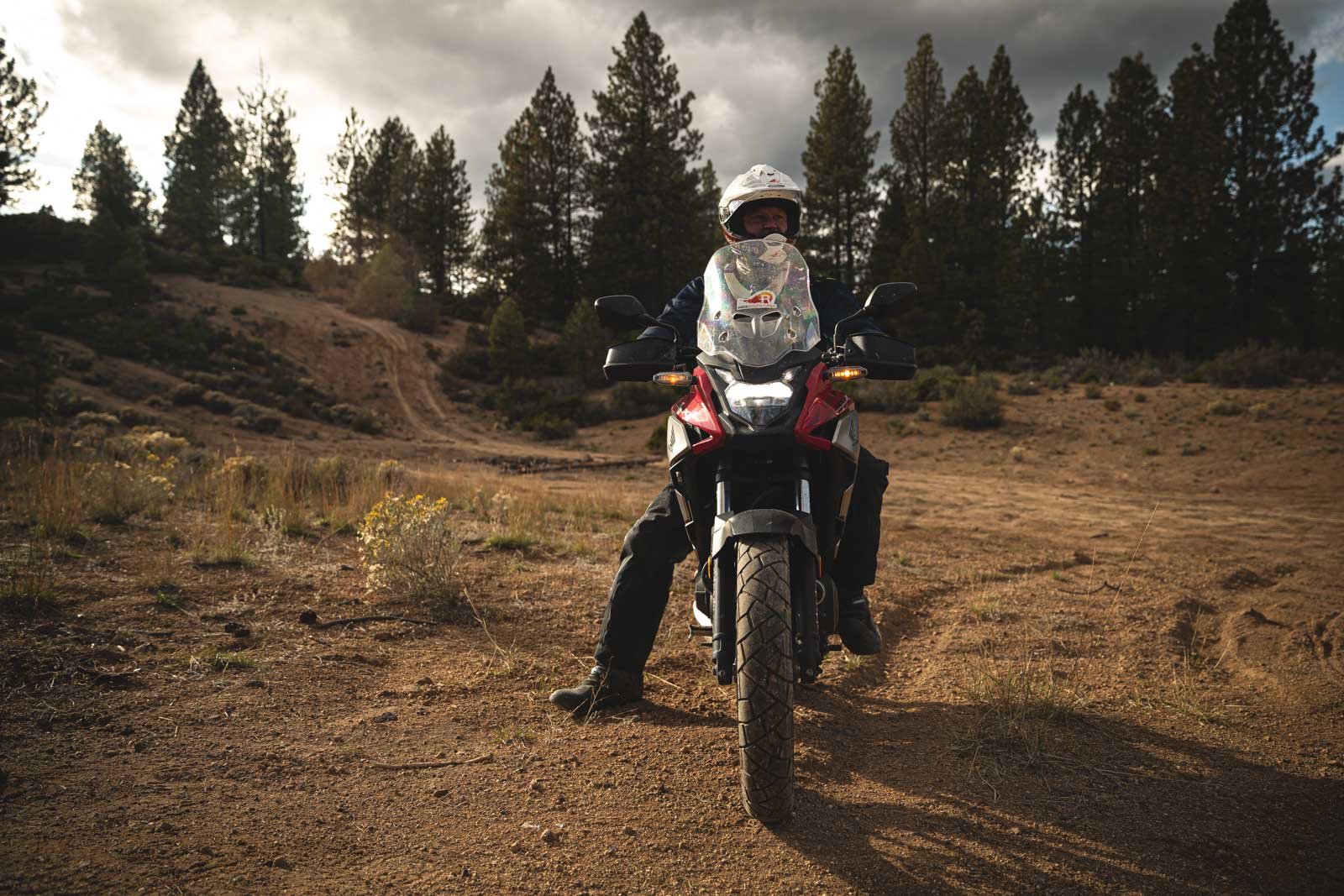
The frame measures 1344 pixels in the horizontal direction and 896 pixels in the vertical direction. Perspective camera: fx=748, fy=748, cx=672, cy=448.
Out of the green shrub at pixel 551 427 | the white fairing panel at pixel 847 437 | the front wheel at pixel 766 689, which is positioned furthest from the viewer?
the green shrub at pixel 551 427

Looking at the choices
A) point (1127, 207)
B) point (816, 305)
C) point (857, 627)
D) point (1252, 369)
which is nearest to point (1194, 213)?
point (1127, 207)

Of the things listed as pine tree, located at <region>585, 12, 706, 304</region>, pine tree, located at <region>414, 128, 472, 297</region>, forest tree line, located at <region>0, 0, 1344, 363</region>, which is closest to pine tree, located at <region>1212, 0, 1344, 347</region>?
forest tree line, located at <region>0, 0, 1344, 363</region>

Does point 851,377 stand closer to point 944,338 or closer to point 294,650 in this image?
point 294,650

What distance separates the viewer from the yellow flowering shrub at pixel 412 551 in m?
4.73

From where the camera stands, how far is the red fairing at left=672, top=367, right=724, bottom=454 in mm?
2611

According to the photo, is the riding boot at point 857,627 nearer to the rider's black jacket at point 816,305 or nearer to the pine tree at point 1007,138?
the rider's black jacket at point 816,305

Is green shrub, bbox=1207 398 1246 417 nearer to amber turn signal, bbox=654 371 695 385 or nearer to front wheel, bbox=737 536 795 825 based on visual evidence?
amber turn signal, bbox=654 371 695 385

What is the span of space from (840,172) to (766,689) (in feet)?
119

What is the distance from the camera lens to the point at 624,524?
8109 millimetres

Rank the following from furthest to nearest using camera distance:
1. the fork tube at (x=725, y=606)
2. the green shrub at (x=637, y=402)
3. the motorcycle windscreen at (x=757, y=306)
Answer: the green shrub at (x=637, y=402), the motorcycle windscreen at (x=757, y=306), the fork tube at (x=725, y=606)

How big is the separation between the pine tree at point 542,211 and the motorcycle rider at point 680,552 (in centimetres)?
3860

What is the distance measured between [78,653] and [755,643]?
3.14 m

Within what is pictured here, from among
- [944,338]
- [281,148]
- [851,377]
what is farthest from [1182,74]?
[281,148]

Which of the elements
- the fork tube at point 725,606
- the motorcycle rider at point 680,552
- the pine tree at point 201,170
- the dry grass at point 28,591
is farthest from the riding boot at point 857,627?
the pine tree at point 201,170
